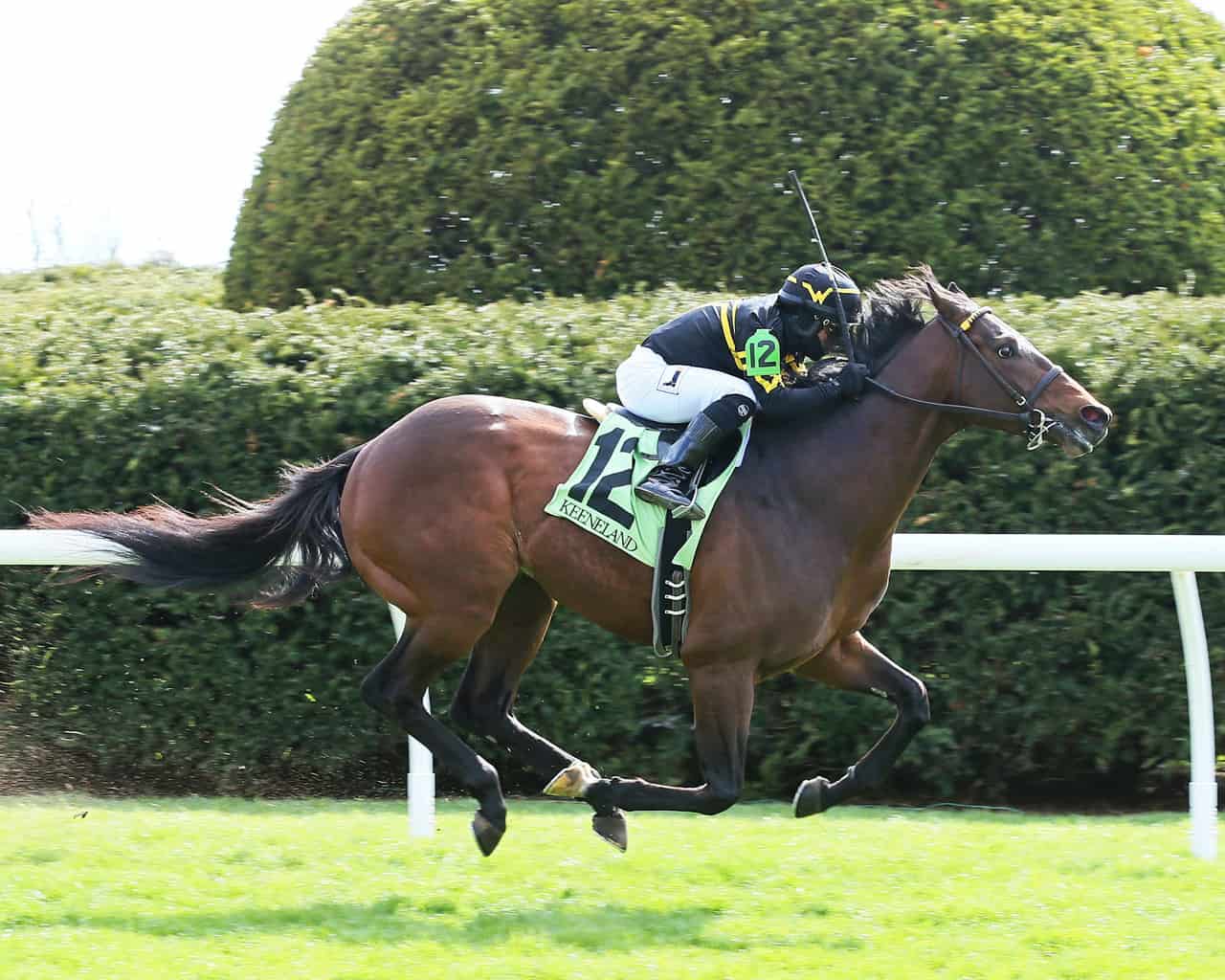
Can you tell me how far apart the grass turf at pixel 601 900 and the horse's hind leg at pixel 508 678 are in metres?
0.30

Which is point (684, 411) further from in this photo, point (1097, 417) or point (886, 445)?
point (1097, 417)

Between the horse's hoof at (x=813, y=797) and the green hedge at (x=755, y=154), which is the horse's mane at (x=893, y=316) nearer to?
the horse's hoof at (x=813, y=797)

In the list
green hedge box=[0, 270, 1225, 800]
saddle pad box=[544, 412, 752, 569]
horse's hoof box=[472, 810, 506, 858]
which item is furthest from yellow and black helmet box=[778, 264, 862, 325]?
horse's hoof box=[472, 810, 506, 858]

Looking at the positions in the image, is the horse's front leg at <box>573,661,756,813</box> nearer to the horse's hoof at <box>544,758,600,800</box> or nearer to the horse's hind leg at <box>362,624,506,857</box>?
the horse's hoof at <box>544,758,600,800</box>

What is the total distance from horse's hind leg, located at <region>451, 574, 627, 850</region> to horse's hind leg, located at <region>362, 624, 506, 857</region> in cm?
25

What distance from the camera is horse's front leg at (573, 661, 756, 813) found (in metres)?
4.61

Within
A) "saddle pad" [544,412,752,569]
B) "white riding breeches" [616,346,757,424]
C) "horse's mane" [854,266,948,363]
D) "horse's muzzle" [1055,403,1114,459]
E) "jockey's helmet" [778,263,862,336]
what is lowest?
"saddle pad" [544,412,752,569]

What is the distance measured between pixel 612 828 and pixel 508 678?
654 millimetres

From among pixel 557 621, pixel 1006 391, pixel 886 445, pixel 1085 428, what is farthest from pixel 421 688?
pixel 1085 428

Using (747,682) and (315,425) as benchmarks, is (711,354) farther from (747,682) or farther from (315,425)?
(315,425)

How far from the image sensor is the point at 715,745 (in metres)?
4.62

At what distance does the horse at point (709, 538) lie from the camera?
15.3 feet

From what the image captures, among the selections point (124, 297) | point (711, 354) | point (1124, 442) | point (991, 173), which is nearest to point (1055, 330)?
point (1124, 442)

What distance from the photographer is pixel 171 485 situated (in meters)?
6.38
